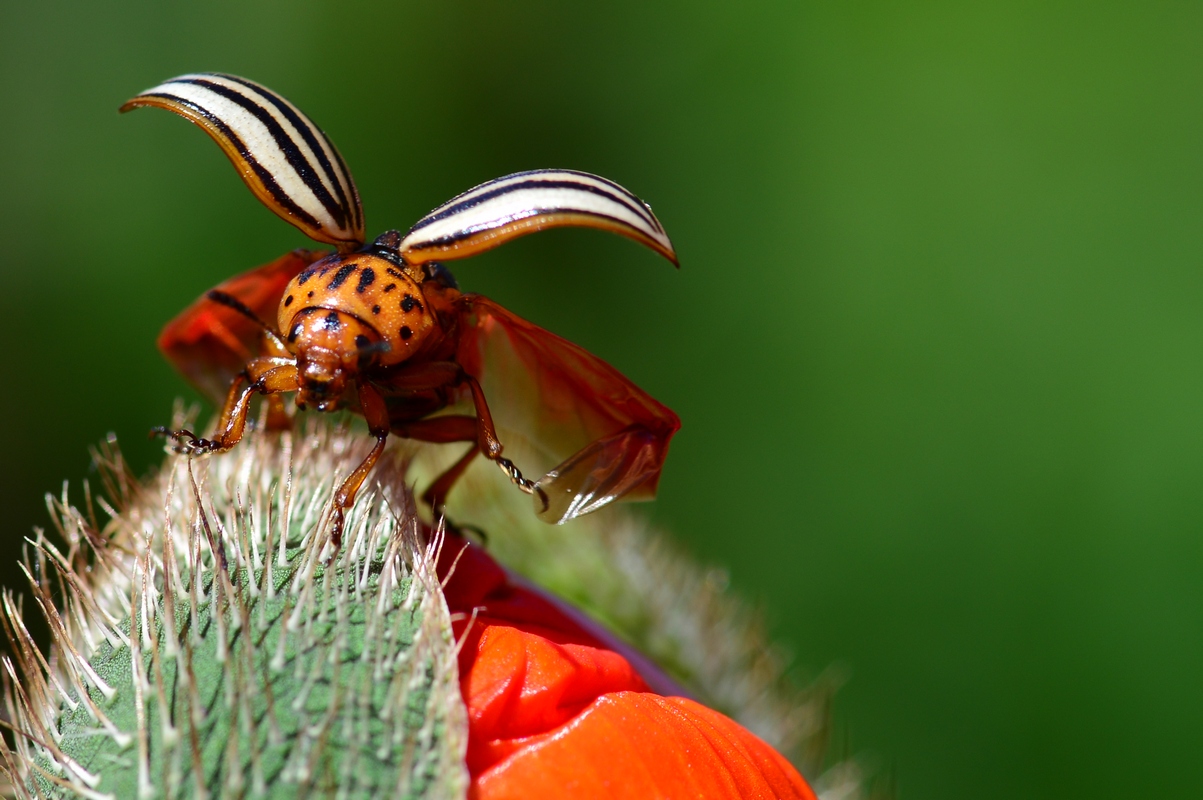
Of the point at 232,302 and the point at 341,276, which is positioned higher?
the point at 341,276

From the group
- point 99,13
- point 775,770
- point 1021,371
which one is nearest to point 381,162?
point 99,13

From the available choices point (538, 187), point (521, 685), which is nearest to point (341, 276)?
point (538, 187)

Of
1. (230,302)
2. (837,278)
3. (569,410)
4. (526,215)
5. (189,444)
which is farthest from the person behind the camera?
(837,278)

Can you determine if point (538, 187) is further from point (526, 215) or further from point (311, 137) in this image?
point (311, 137)

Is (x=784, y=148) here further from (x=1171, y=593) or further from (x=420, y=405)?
(x=420, y=405)

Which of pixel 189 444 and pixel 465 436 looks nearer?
pixel 189 444

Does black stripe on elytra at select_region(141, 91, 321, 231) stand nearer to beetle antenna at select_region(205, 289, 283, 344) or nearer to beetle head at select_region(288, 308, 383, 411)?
beetle head at select_region(288, 308, 383, 411)
